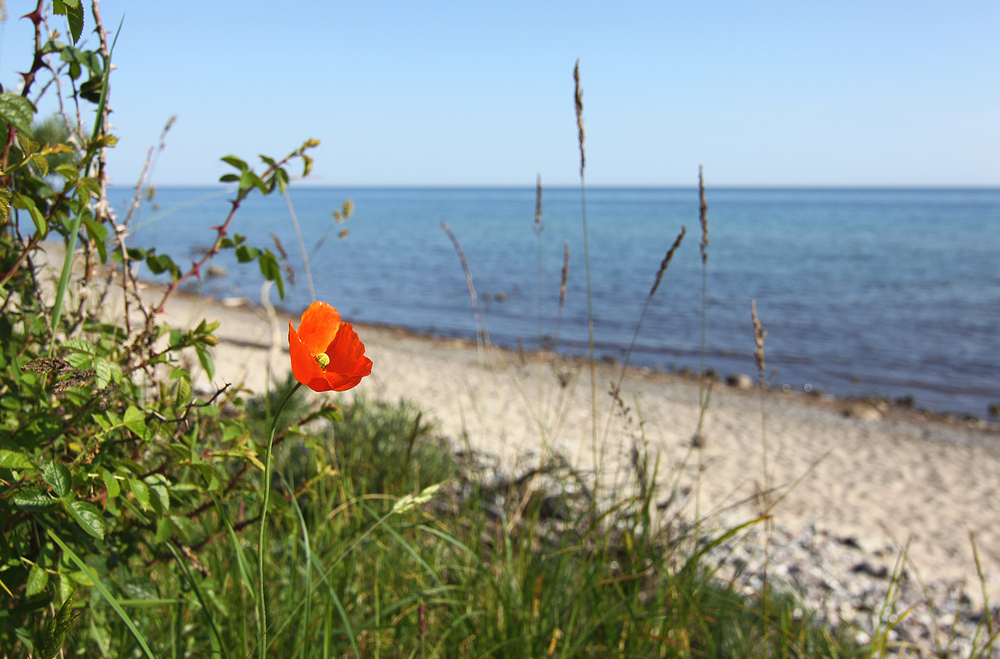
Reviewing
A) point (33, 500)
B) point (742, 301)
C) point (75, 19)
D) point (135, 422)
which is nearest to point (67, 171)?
point (75, 19)

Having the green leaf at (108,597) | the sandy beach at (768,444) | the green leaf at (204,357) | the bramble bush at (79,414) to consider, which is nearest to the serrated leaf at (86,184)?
the bramble bush at (79,414)

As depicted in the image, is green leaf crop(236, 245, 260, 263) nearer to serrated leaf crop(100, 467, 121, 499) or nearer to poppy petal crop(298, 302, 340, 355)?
serrated leaf crop(100, 467, 121, 499)

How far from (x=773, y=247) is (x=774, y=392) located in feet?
99.2

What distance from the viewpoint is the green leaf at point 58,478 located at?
0.98 m

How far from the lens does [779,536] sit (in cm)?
519

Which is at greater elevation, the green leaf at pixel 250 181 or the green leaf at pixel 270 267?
the green leaf at pixel 250 181

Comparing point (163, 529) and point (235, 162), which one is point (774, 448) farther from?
point (163, 529)

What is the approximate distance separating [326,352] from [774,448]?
29.1 feet

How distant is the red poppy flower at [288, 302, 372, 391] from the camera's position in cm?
69

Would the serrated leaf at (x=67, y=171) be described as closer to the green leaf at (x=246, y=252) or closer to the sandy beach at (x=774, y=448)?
the green leaf at (x=246, y=252)

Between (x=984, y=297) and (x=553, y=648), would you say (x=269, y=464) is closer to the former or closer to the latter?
(x=553, y=648)

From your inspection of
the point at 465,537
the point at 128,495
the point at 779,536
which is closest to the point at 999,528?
the point at 779,536

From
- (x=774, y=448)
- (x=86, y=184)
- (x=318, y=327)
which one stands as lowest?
(x=774, y=448)

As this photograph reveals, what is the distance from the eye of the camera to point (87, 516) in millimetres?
1030
